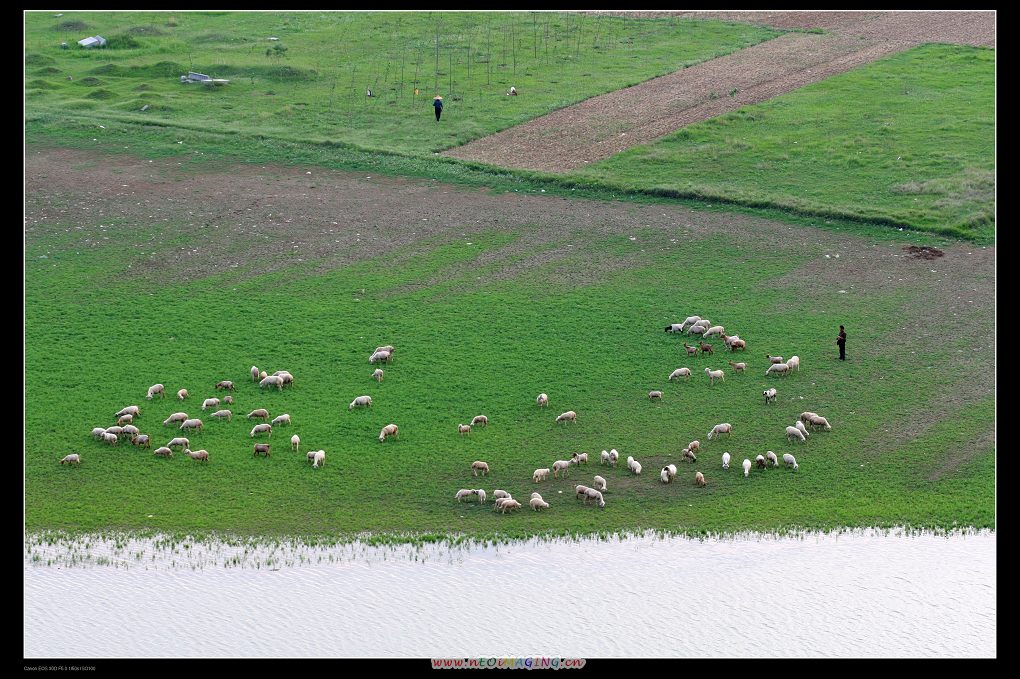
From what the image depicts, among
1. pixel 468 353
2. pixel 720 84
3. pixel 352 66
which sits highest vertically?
pixel 352 66

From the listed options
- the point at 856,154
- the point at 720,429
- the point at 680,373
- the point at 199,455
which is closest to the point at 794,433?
the point at 720,429

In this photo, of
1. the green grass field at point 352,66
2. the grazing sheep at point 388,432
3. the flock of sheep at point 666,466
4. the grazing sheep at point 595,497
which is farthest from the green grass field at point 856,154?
the grazing sheep at point 595,497

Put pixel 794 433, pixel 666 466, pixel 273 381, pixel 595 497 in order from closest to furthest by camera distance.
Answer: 1. pixel 595 497
2. pixel 666 466
3. pixel 794 433
4. pixel 273 381

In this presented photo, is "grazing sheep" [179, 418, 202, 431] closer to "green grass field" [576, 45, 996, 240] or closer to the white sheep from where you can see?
the white sheep

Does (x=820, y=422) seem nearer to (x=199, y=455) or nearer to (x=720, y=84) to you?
(x=199, y=455)

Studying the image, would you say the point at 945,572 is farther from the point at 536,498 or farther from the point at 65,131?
the point at 65,131
